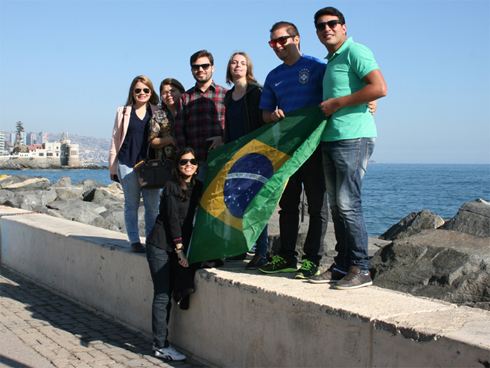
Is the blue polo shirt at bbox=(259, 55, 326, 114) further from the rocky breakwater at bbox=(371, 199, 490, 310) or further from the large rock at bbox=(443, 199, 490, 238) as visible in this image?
the large rock at bbox=(443, 199, 490, 238)

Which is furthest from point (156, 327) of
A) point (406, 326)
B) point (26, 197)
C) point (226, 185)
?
point (26, 197)

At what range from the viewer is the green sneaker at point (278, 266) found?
163 inches

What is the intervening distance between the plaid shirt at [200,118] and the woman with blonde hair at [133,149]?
19.7 inches

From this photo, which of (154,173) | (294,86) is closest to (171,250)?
(154,173)

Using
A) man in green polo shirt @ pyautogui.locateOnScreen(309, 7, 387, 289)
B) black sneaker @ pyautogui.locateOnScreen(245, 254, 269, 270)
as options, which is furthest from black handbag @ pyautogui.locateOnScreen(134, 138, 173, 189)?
man in green polo shirt @ pyautogui.locateOnScreen(309, 7, 387, 289)

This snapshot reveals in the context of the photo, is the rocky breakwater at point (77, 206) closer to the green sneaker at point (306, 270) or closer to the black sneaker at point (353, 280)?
the green sneaker at point (306, 270)

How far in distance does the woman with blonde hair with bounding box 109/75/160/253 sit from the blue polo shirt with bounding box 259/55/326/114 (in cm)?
170

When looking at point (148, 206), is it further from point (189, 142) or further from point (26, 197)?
point (26, 197)

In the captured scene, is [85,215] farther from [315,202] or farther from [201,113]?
[315,202]

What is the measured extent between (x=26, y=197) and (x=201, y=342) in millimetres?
16852

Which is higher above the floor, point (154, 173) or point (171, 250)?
point (154, 173)

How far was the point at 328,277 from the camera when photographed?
12.0ft

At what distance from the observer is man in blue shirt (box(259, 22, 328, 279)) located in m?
4.05

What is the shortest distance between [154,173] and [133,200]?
519 mm
